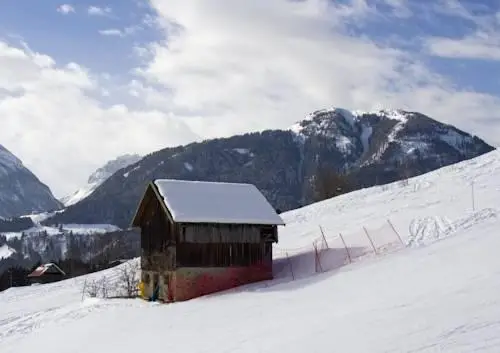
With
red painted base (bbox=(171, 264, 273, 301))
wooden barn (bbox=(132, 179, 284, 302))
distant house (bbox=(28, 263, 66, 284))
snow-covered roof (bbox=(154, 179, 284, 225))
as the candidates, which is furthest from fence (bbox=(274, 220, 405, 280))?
distant house (bbox=(28, 263, 66, 284))

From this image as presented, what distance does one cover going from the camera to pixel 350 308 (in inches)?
1070

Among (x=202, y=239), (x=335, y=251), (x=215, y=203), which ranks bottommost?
(x=335, y=251)

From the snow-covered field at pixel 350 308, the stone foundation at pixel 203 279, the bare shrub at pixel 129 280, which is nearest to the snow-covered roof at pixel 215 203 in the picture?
the stone foundation at pixel 203 279

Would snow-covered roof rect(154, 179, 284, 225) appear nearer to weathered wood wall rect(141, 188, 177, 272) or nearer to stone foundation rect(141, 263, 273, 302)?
weathered wood wall rect(141, 188, 177, 272)

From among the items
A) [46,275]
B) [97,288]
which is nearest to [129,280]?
[97,288]

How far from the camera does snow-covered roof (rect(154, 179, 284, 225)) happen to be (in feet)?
131

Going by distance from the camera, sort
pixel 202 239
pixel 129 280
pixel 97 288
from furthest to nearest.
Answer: pixel 97 288 → pixel 129 280 → pixel 202 239

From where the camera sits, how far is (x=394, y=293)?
28.1m

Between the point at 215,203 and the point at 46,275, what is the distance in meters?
68.9

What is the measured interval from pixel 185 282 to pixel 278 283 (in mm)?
5534

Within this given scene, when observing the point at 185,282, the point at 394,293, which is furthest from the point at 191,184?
the point at 394,293

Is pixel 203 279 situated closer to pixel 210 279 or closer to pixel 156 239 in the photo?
pixel 210 279

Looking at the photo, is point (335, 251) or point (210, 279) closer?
point (210, 279)

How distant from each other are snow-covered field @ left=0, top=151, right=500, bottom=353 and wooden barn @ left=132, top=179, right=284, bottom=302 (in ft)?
5.96
